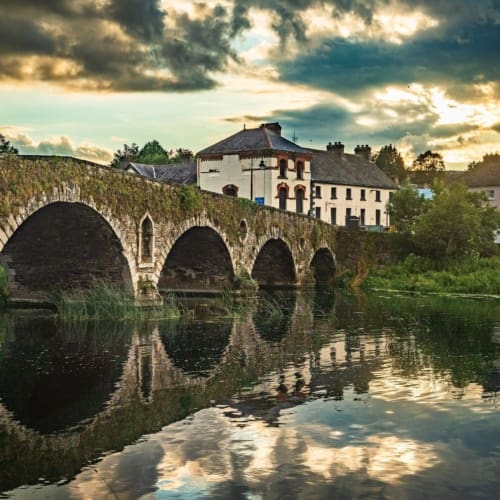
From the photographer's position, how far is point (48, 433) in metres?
12.6

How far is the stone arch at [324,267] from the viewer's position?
183 ft

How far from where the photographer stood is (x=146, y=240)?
98.8 feet

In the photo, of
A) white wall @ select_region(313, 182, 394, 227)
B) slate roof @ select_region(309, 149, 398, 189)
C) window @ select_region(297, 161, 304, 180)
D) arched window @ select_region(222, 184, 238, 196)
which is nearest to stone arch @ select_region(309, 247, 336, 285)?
arched window @ select_region(222, 184, 238, 196)

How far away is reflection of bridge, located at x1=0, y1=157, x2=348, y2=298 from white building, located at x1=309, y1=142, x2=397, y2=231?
94.5 feet

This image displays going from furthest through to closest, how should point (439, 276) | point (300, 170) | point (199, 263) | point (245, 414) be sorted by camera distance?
point (300, 170) < point (439, 276) < point (199, 263) < point (245, 414)

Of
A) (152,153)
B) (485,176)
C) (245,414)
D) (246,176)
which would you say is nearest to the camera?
(245,414)

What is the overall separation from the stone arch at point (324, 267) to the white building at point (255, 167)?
890 centimetres

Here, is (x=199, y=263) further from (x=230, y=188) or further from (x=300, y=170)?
(x=300, y=170)

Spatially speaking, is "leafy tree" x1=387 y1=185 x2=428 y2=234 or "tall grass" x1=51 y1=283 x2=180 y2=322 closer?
"tall grass" x1=51 y1=283 x2=180 y2=322

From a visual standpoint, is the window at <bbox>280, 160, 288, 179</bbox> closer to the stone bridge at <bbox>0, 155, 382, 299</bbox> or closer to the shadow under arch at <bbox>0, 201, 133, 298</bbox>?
the stone bridge at <bbox>0, 155, 382, 299</bbox>

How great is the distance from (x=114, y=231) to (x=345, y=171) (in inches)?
1942

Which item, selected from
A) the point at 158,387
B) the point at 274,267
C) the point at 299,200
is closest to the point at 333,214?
the point at 299,200

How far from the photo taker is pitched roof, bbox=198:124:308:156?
6328cm

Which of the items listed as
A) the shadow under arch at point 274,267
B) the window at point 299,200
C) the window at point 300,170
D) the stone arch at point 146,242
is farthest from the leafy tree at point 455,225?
the stone arch at point 146,242
